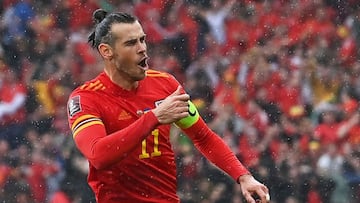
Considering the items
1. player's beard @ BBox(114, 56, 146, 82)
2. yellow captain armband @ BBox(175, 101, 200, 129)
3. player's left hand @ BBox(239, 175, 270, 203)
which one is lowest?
player's left hand @ BBox(239, 175, 270, 203)

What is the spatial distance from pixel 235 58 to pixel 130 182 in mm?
4200

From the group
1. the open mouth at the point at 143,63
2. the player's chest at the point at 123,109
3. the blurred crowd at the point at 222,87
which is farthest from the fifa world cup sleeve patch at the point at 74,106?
the blurred crowd at the point at 222,87

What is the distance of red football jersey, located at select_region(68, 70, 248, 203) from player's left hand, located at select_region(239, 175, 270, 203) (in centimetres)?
7

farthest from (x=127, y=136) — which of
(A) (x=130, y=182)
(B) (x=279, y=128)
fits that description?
(B) (x=279, y=128)

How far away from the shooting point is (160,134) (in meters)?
4.27

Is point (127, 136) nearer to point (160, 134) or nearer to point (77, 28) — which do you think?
point (160, 134)

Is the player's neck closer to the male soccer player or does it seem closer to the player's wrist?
the male soccer player

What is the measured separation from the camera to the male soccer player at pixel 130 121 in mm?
4148

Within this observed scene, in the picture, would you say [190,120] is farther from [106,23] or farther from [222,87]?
[222,87]

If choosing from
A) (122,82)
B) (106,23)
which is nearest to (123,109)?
(122,82)

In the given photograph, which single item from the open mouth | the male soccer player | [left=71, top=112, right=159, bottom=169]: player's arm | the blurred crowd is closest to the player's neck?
the male soccer player

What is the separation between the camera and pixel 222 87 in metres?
8.22

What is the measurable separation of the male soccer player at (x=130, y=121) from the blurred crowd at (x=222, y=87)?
3726 mm

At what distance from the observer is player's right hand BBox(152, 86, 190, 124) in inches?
146
